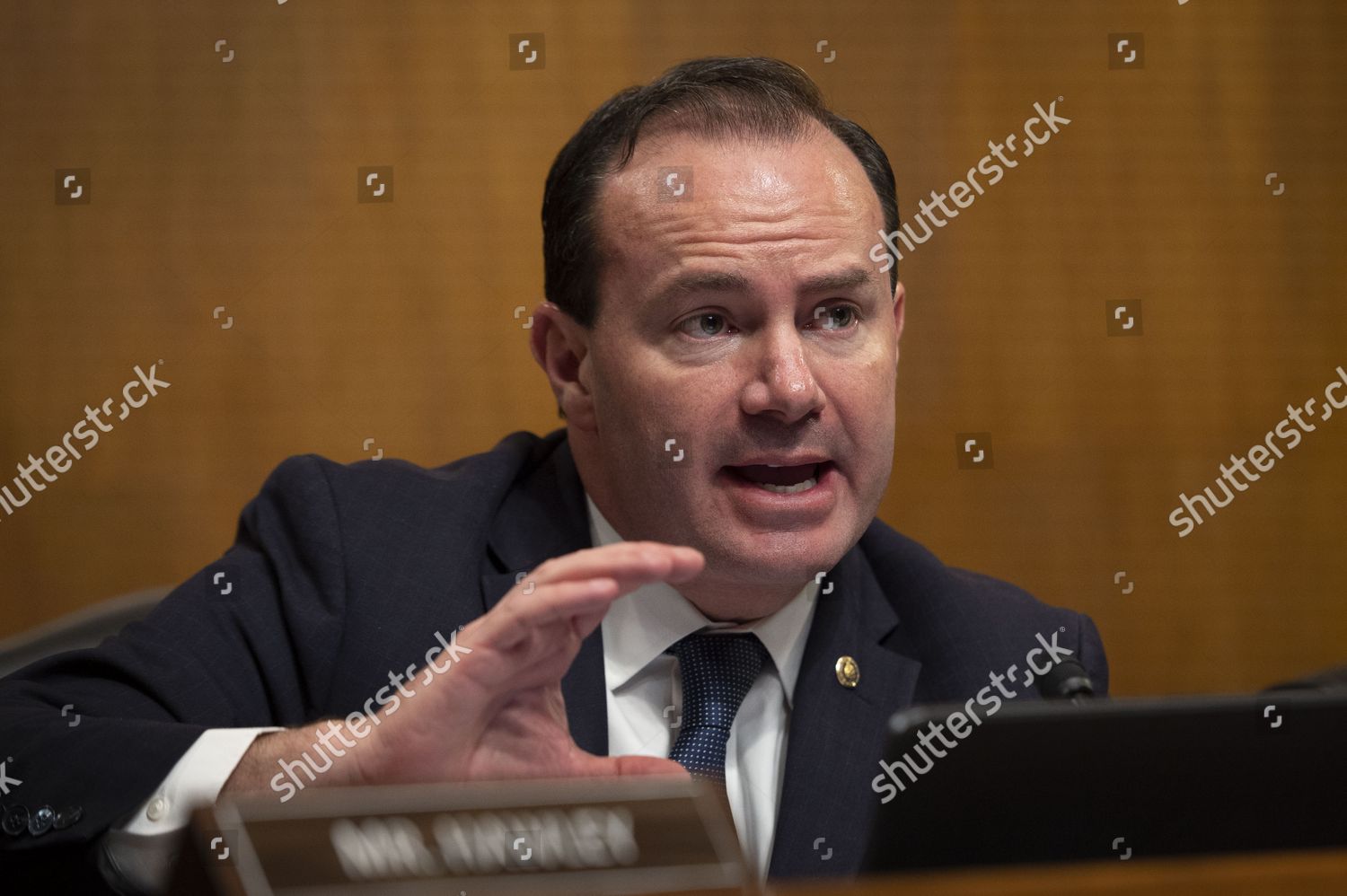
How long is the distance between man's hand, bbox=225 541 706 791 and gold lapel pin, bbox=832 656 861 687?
53 centimetres

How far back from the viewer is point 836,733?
1663 mm

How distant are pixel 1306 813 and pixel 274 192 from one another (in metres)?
2.15

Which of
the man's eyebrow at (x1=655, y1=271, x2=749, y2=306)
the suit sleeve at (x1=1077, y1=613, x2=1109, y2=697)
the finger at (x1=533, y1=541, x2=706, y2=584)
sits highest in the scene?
the man's eyebrow at (x1=655, y1=271, x2=749, y2=306)

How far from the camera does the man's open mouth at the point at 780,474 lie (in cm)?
164

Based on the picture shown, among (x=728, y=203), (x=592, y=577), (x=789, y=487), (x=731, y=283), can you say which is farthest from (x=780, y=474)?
(x=592, y=577)

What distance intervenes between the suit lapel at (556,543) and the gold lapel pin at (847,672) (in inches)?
12.1

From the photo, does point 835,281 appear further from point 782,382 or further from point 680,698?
point 680,698

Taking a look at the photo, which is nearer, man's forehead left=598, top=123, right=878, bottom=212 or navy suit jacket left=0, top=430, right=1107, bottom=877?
navy suit jacket left=0, top=430, right=1107, bottom=877

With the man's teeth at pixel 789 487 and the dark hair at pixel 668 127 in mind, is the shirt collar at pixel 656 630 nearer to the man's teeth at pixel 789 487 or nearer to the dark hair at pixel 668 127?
the man's teeth at pixel 789 487

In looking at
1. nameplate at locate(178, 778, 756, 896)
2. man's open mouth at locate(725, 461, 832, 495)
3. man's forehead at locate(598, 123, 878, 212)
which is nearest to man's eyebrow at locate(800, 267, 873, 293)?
man's forehead at locate(598, 123, 878, 212)

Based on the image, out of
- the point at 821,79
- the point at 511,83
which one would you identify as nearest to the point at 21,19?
the point at 511,83

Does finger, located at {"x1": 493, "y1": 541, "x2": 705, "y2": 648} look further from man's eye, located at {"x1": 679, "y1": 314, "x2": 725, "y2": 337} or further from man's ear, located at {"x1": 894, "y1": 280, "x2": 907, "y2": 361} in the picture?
man's ear, located at {"x1": 894, "y1": 280, "x2": 907, "y2": 361}

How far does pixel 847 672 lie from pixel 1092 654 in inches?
17.9

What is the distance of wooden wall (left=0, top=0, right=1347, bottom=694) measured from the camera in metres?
2.54
